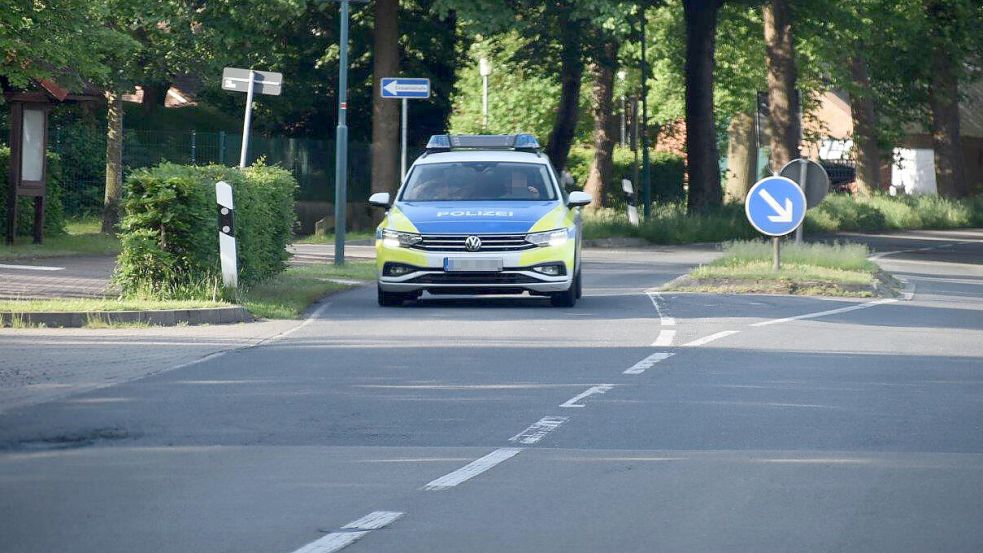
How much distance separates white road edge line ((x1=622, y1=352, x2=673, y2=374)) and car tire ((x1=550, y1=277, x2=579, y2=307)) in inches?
177

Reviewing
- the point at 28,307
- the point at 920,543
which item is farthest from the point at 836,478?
the point at 28,307

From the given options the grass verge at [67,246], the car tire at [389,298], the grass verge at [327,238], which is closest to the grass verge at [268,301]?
the car tire at [389,298]

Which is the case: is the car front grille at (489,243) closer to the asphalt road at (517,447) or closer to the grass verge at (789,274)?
the asphalt road at (517,447)

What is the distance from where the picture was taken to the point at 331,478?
8016 mm

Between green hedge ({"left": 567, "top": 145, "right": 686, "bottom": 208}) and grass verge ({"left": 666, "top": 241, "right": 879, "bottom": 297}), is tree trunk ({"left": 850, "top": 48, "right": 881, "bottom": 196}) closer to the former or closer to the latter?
Answer: green hedge ({"left": 567, "top": 145, "right": 686, "bottom": 208})

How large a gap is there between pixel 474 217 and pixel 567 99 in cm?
2548

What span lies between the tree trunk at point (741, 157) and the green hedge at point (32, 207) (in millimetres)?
22561

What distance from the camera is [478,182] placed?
1945cm

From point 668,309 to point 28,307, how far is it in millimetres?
7030

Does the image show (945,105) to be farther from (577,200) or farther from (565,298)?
(565,298)

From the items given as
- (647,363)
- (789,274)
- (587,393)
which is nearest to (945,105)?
(789,274)

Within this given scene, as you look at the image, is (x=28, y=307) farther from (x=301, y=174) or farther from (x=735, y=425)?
(x=301, y=174)

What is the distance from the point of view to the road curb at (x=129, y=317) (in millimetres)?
15289

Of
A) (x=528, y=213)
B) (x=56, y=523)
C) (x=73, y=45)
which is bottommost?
(x=56, y=523)
